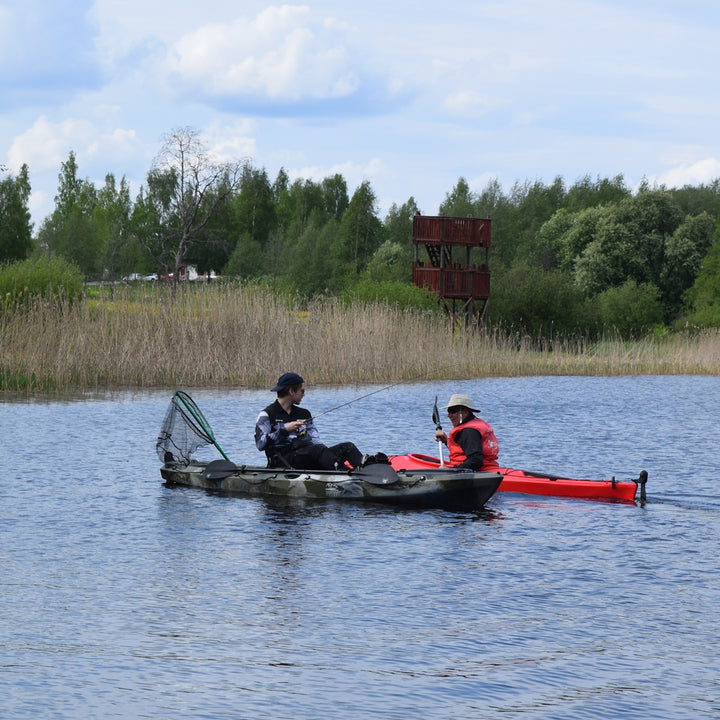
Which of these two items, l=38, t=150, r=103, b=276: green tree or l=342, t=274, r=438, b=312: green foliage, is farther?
l=38, t=150, r=103, b=276: green tree

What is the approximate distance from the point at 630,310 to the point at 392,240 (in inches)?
1608

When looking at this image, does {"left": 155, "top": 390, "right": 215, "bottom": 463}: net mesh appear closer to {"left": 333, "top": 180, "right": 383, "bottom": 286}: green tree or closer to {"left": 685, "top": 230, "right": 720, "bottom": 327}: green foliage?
{"left": 685, "top": 230, "right": 720, "bottom": 327}: green foliage

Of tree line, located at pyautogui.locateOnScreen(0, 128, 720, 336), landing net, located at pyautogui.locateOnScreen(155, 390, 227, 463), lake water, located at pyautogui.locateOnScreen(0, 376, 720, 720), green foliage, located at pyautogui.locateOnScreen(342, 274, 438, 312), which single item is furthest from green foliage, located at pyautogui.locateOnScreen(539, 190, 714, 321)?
landing net, located at pyautogui.locateOnScreen(155, 390, 227, 463)

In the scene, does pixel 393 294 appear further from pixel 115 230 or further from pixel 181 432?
pixel 115 230

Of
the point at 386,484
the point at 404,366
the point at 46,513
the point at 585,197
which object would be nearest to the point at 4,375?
the point at 404,366

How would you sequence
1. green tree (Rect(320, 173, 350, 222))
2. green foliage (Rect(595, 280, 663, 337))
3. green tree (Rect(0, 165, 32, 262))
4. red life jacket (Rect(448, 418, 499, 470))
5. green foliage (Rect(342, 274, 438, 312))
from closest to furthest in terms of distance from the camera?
red life jacket (Rect(448, 418, 499, 470)), green foliage (Rect(342, 274, 438, 312)), green foliage (Rect(595, 280, 663, 337)), green tree (Rect(0, 165, 32, 262)), green tree (Rect(320, 173, 350, 222))

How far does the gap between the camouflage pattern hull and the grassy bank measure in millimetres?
12338

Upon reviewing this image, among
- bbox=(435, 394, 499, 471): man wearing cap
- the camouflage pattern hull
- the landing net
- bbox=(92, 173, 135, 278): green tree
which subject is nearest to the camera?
the camouflage pattern hull

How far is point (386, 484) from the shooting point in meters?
11.8

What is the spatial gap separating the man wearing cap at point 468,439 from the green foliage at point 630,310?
45.2m

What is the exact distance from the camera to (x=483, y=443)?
1247 cm

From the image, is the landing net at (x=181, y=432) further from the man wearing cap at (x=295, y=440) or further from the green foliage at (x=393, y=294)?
the green foliage at (x=393, y=294)

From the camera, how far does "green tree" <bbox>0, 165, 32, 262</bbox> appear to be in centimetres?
7624

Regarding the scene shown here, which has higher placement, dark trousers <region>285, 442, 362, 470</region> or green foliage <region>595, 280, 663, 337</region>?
green foliage <region>595, 280, 663, 337</region>
